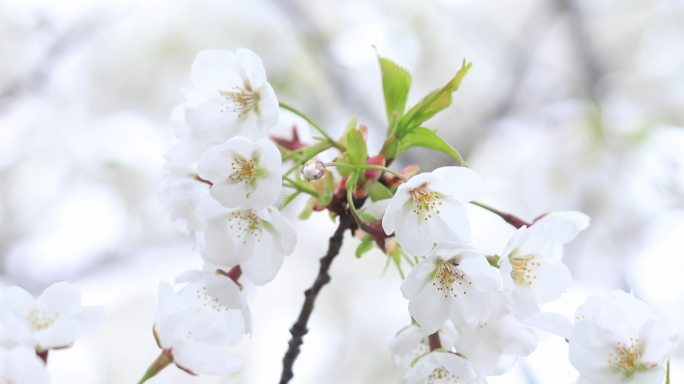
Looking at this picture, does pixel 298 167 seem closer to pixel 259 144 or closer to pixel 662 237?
pixel 259 144

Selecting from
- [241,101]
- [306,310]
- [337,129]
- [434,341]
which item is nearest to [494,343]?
[434,341]

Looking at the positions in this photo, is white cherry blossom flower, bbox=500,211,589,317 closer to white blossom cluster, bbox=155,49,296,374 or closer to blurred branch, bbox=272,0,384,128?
white blossom cluster, bbox=155,49,296,374

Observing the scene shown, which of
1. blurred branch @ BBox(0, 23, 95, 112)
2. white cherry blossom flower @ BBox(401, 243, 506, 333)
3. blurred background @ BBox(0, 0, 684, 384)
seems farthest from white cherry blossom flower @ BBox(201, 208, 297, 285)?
blurred branch @ BBox(0, 23, 95, 112)

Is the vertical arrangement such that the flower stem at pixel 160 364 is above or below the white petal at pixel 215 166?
below

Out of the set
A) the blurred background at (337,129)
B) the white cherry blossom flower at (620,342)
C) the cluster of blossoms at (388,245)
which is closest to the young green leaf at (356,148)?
the cluster of blossoms at (388,245)

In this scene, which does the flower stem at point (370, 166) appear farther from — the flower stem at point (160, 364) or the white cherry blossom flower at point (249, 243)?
the flower stem at point (160, 364)

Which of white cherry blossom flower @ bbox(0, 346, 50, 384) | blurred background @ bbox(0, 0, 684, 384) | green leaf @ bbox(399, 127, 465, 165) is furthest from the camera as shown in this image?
blurred background @ bbox(0, 0, 684, 384)

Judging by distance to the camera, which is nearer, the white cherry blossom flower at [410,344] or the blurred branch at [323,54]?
the white cherry blossom flower at [410,344]
